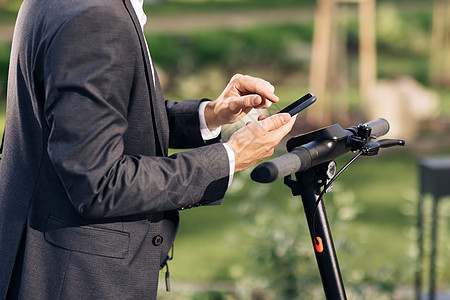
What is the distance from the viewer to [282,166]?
1.55 meters

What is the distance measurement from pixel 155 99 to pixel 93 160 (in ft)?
0.89

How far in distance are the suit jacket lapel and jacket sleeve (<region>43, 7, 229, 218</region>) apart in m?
0.04

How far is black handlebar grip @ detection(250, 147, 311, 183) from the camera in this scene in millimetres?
1522

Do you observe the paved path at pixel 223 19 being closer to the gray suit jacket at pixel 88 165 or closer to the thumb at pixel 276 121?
the gray suit jacket at pixel 88 165

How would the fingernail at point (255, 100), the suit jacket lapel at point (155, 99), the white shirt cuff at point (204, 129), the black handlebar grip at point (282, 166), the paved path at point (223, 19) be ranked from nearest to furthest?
the black handlebar grip at point (282, 166)
the suit jacket lapel at point (155, 99)
the fingernail at point (255, 100)
the white shirt cuff at point (204, 129)
the paved path at point (223, 19)

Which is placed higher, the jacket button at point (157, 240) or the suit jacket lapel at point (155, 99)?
the suit jacket lapel at point (155, 99)

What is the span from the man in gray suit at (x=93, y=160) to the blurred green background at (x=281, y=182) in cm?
55

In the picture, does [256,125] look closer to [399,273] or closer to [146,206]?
[146,206]

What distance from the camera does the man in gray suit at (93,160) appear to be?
5.22 ft

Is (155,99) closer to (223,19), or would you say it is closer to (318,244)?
(318,244)

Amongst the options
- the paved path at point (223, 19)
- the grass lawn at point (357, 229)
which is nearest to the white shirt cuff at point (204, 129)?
the grass lawn at point (357, 229)

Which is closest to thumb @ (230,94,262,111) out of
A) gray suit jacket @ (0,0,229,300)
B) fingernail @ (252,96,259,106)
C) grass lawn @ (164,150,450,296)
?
fingernail @ (252,96,259,106)

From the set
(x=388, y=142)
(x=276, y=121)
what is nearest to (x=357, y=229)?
(x=388, y=142)

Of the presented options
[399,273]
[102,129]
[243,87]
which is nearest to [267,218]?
[399,273]
